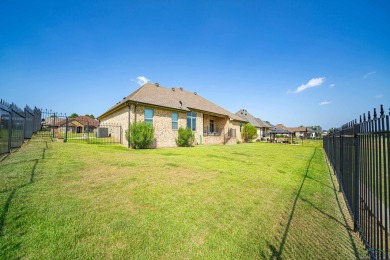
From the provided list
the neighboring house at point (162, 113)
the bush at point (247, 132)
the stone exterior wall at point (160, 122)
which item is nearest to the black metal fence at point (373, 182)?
the neighboring house at point (162, 113)

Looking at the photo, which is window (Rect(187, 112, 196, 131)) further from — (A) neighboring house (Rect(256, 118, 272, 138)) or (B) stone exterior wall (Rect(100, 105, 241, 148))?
(A) neighboring house (Rect(256, 118, 272, 138))

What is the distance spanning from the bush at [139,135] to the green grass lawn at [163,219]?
8.29 metres

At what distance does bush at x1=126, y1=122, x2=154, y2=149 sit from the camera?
1381 cm

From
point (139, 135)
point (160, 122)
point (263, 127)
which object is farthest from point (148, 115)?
point (263, 127)

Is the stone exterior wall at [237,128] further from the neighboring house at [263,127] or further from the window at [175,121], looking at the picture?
the neighboring house at [263,127]

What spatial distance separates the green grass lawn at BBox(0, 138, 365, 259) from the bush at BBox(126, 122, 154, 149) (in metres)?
8.29

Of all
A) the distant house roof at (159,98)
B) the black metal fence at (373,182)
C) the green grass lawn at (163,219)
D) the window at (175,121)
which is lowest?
the green grass lawn at (163,219)

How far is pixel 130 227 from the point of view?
2.90 m

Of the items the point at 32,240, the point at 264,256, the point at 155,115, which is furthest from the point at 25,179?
the point at 155,115

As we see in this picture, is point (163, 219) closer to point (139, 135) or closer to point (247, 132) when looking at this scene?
point (139, 135)

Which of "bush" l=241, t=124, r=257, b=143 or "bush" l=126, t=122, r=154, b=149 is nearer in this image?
"bush" l=126, t=122, r=154, b=149

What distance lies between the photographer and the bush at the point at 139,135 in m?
13.8

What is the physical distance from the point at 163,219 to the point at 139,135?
1127 centimetres

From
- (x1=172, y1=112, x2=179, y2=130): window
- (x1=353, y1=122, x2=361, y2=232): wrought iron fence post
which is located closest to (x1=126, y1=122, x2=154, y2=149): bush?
(x1=172, y1=112, x2=179, y2=130): window
